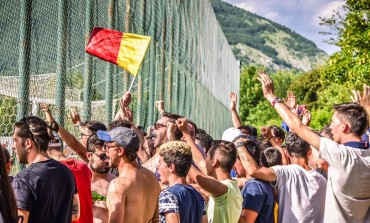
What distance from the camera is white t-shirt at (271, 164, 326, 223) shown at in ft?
20.2

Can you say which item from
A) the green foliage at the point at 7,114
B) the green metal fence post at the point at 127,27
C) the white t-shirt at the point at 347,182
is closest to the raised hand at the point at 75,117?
the green foliage at the point at 7,114

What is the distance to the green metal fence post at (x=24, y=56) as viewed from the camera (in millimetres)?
5914

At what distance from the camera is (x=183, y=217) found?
5.04 metres

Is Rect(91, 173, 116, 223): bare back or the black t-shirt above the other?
the black t-shirt

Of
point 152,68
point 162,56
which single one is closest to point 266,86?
point 152,68

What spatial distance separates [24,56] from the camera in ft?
19.6

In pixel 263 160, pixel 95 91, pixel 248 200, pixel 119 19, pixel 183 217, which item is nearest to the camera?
pixel 183 217

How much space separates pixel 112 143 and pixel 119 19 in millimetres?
4376

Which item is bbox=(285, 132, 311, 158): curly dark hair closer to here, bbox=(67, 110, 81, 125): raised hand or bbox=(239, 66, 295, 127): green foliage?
bbox=(67, 110, 81, 125): raised hand

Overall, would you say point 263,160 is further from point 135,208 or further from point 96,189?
point 135,208

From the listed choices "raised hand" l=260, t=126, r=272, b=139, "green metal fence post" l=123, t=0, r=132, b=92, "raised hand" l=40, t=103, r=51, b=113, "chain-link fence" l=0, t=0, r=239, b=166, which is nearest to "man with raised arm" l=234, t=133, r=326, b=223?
"raised hand" l=40, t=103, r=51, b=113

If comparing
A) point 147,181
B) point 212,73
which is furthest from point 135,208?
point 212,73

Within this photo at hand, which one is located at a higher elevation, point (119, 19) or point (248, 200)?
point (119, 19)

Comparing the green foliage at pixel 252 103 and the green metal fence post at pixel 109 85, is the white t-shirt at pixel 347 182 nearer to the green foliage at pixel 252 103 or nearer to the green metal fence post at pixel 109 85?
the green metal fence post at pixel 109 85
